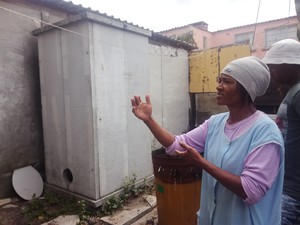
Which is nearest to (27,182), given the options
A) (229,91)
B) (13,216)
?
(13,216)

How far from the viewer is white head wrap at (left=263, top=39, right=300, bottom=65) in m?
1.93

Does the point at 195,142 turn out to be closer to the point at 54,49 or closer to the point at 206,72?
the point at 54,49

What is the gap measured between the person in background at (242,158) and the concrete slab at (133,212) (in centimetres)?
247

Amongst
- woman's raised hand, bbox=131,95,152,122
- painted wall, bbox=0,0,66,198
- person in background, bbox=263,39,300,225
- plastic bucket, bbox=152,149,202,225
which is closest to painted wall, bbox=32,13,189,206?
painted wall, bbox=0,0,66,198

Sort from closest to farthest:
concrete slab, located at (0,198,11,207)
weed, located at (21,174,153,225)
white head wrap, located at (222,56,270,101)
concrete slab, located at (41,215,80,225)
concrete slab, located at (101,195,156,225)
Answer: white head wrap, located at (222,56,270,101)
concrete slab, located at (41,215,80,225)
concrete slab, located at (101,195,156,225)
weed, located at (21,174,153,225)
concrete slab, located at (0,198,11,207)

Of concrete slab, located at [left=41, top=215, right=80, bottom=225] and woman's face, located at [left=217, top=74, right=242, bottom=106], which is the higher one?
woman's face, located at [left=217, top=74, right=242, bottom=106]

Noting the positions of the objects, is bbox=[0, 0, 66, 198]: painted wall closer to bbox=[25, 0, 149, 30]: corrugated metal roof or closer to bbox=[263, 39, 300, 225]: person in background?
bbox=[25, 0, 149, 30]: corrugated metal roof

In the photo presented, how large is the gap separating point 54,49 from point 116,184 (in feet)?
8.75

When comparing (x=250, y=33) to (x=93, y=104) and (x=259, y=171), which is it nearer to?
(x=93, y=104)

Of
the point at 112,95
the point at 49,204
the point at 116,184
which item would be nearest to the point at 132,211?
the point at 116,184

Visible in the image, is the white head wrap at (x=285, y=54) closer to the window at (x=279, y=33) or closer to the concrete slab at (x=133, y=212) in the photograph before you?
the concrete slab at (x=133, y=212)

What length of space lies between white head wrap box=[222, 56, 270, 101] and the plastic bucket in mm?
1900

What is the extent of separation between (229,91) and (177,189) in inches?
83.6

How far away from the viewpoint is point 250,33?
21953mm
